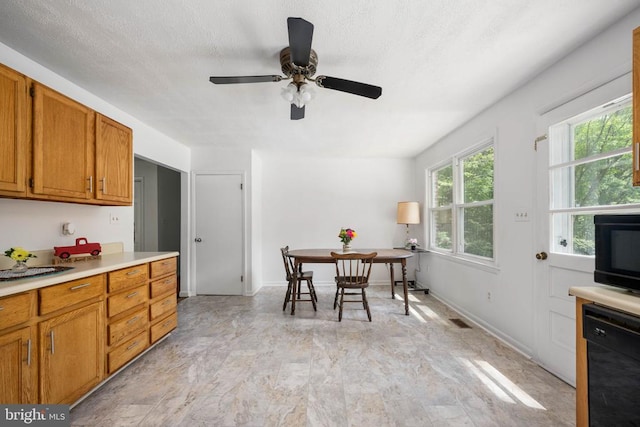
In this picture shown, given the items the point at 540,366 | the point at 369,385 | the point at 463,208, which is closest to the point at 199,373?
the point at 369,385

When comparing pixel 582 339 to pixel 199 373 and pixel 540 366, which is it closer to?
pixel 540 366

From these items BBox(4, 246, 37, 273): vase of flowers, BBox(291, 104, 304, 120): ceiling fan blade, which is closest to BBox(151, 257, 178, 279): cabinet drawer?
BBox(4, 246, 37, 273): vase of flowers

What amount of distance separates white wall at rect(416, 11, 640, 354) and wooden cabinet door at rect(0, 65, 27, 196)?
3.58 meters

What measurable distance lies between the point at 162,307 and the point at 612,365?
3084 millimetres

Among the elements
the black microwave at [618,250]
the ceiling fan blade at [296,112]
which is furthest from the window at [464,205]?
the ceiling fan blade at [296,112]

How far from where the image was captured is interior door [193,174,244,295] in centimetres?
438

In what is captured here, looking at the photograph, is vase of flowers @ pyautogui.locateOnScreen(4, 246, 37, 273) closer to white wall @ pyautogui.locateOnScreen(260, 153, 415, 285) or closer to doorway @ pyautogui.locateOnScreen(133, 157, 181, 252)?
white wall @ pyautogui.locateOnScreen(260, 153, 415, 285)

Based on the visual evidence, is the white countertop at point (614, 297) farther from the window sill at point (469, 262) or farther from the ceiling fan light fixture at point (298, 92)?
the ceiling fan light fixture at point (298, 92)

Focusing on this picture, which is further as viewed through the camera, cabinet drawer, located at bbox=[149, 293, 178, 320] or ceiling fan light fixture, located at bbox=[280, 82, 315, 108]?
cabinet drawer, located at bbox=[149, 293, 178, 320]

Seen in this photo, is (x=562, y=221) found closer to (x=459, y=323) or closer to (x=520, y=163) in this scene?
(x=520, y=163)

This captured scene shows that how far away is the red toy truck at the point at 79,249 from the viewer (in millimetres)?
2150

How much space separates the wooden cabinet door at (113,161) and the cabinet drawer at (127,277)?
2.19 feet

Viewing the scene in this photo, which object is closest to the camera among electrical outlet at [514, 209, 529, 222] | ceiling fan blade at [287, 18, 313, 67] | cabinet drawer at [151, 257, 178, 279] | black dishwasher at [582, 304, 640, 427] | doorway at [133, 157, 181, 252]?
black dishwasher at [582, 304, 640, 427]

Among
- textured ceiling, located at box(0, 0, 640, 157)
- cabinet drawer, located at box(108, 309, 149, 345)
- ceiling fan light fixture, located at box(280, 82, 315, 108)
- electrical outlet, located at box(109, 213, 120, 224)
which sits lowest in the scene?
cabinet drawer, located at box(108, 309, 149, 345)
